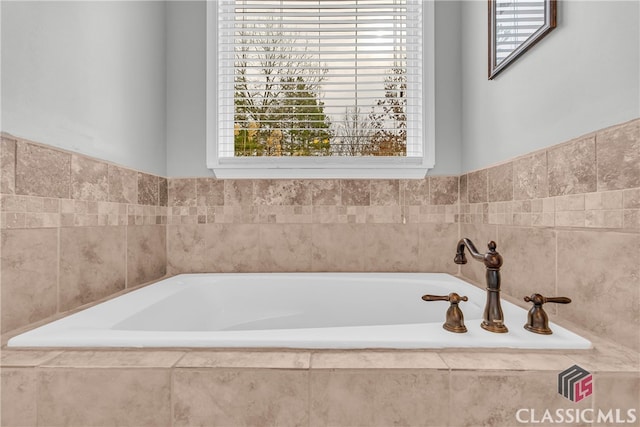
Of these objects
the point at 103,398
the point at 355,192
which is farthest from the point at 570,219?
the point at 103,398

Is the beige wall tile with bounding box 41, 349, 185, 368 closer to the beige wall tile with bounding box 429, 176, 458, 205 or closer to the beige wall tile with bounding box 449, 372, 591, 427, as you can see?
the beige wall tile with bounding box 449, 372, 591, 427

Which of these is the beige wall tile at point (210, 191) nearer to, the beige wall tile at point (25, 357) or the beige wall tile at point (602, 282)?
the beige wall tile at point (25, 357)

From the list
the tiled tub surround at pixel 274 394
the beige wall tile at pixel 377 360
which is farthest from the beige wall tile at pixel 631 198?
the beige wall tile at pixel 377 360

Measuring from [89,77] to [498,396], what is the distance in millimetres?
1673

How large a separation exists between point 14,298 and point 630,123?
1743mm

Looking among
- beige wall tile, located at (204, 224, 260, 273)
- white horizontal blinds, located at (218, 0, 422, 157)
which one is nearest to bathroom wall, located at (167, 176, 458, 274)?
beige wall tile, located at (204, 224, 260, 273)

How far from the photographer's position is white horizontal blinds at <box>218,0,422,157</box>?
1804 mm

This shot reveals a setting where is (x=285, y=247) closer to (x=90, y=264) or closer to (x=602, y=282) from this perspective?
(x=90, y=264)

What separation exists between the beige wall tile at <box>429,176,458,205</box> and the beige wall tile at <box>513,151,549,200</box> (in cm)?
53

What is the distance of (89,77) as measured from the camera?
1216 millimetres

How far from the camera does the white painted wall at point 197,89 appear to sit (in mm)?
1817

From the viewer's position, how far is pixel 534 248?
45.1 inches

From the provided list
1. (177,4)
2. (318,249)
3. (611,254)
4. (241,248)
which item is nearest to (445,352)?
(611,254)

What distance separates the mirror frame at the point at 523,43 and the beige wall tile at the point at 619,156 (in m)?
0.45
